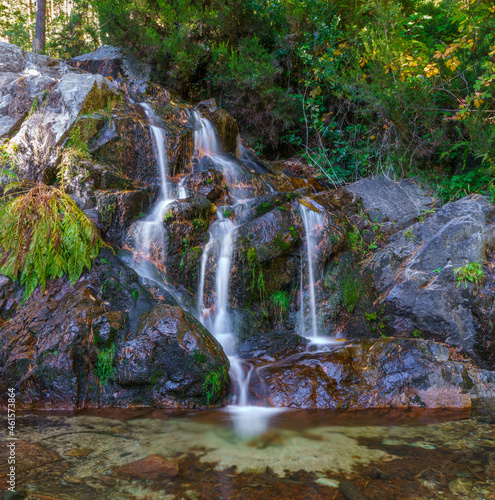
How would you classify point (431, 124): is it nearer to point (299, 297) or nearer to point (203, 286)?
point (299, 297)

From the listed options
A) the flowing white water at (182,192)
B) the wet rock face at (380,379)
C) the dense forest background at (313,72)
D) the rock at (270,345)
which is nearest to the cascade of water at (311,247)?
the rock at (270,345)

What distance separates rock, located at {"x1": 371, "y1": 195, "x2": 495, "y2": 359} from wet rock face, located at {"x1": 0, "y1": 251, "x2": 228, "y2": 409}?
3.51 meters

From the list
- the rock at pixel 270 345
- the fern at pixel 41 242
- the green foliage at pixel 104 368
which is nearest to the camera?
the green foliage at pixel 104 368

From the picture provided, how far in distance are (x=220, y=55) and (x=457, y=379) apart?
1087 centimetres

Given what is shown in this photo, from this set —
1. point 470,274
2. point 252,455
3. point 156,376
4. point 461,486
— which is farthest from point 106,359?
point 470,274

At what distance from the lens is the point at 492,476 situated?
8.73 feet

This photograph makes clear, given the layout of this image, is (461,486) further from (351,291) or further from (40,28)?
(40,28)

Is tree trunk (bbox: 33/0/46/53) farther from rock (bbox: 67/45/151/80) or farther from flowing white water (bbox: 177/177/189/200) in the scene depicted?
flowing white water (bbox: 177/177/189/200)

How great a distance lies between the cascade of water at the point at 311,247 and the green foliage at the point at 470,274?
2.42 metres

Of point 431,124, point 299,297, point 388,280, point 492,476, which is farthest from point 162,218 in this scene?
point 431,124

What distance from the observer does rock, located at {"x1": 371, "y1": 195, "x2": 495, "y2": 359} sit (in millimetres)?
5887

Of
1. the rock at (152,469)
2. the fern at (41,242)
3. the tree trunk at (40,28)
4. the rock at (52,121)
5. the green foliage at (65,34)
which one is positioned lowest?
the rock at (152,469)

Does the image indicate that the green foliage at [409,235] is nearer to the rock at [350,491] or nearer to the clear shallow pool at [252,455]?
the clear shallow pool at [252,455]

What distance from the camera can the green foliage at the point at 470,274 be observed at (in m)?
5.96
